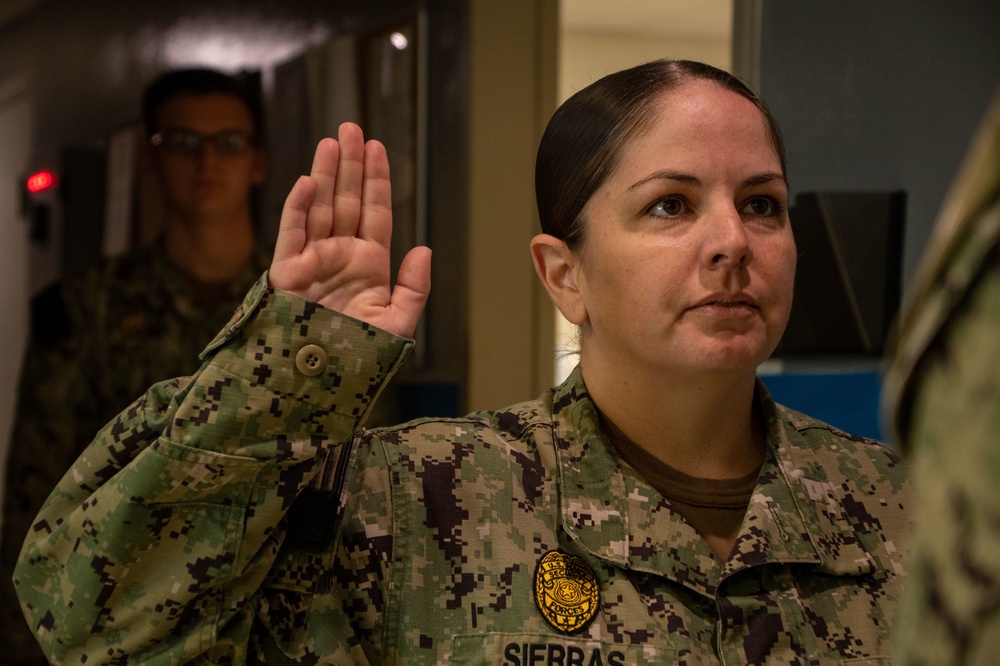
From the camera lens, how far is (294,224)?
2.90ft

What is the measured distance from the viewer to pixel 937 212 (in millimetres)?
1919

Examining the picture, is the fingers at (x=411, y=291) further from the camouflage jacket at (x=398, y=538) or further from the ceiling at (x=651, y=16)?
the ceiling at (x=651, y=16)

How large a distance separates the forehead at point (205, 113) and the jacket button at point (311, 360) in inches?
41.3

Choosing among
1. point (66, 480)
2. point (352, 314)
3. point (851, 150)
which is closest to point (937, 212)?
point (851, 150)

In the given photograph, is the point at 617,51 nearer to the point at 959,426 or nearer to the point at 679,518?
the point at 679,518

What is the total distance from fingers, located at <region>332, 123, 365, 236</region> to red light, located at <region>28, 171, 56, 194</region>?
944mm

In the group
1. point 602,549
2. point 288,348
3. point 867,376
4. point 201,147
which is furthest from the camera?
point 867,376

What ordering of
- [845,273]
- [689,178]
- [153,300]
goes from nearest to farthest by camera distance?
[689,178] → [153,300] → [845,273]

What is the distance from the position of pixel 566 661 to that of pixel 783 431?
0.38 m

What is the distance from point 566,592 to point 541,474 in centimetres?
14

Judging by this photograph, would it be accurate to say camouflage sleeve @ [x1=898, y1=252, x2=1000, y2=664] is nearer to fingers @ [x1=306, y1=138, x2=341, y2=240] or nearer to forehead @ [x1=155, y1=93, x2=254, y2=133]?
fingers @ [x1=306, y1=138, x2=341, y2=240]

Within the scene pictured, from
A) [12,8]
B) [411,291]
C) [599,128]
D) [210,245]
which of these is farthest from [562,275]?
[12,8]

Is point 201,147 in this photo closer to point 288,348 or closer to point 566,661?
point 288,348

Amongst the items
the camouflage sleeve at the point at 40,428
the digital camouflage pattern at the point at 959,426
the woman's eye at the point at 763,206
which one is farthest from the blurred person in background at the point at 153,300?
the digital camouflage pattern at the point at 959,426
